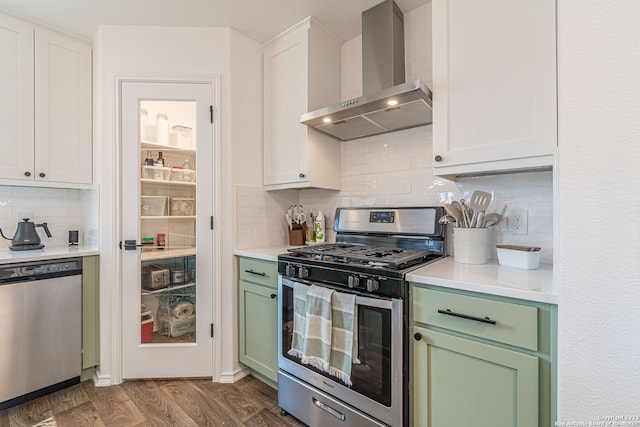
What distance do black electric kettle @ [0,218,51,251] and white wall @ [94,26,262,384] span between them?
1.91 ft

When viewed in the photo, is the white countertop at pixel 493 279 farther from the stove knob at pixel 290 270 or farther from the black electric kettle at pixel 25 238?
the black electric kettle at pixel 25 238

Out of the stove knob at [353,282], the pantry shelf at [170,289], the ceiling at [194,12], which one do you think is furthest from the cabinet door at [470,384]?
the ceiling at [194,12]

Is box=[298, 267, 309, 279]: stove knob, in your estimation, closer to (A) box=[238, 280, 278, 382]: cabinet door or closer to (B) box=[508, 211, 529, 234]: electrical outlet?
(A) box=[238, 280, 278, 382]: cabinet door

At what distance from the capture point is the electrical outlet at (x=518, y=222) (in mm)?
1519

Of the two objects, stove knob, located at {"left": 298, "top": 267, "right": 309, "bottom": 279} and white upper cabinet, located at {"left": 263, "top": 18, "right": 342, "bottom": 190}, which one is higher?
white upper cabinet, located at {"left": 263, "top": 18, "right": 342, "bottom": 190}

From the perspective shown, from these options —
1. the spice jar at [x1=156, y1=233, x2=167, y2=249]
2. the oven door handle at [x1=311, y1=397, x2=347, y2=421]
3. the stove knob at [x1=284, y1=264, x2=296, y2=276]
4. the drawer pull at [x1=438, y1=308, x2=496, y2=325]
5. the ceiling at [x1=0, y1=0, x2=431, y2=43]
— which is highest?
the ceiling at [x1=0, y1=0, x2=431, y2=43]

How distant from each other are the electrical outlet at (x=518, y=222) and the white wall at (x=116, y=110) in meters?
1.76

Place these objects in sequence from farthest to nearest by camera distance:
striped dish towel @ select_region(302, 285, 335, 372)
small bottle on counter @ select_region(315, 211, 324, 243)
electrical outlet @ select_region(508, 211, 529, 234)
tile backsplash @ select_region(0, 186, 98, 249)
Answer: small bottle on counter @ select_region(315, 211, 324, 243)
tile backsplash @ select_region(0, 186, 98, 249)
electrical outlet @ select_region(508, 211, 529, 234)
striped dish towel @ select_region(302, 285, 335, 372)

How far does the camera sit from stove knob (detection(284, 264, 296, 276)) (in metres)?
1.63

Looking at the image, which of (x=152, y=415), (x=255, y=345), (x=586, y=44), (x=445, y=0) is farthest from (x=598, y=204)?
(x=152, y=415)

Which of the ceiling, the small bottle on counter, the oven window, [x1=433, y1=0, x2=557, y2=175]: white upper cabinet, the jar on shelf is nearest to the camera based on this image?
Answer: [x1=433, y1=0, x2=557, y2=175]: white upper cabinet

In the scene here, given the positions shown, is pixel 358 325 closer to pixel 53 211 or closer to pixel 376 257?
pixel 376 257

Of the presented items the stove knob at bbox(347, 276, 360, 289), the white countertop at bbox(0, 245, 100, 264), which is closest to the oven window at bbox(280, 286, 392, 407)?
the stove knob at bbox(347, 276, 360, 289)

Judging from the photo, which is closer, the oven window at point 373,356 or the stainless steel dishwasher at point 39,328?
the oven window at point 373,356
